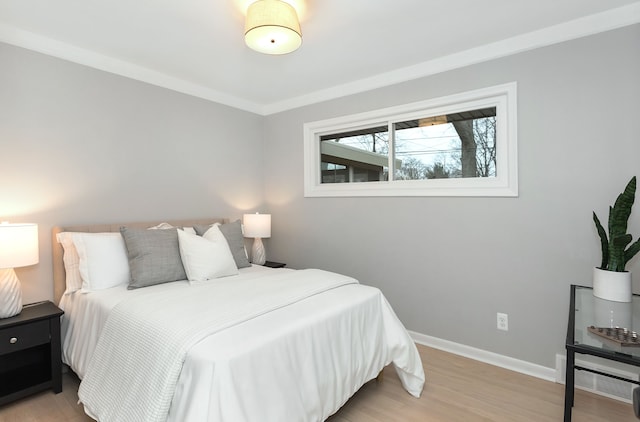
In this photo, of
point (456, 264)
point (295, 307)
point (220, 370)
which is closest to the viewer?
point (220, 370)

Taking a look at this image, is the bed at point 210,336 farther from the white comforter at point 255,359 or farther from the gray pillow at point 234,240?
the gray pillow at point 234,240

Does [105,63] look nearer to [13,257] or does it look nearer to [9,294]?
[13,257]

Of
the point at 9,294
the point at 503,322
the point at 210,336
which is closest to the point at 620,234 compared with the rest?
the point at 503,322

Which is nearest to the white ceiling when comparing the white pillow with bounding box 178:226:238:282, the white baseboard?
the white pillow with bounding box 178:226:238:282

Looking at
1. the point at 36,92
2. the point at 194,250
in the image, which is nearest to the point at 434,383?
the point at 194,250

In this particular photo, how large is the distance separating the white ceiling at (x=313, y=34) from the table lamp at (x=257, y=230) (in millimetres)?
1381

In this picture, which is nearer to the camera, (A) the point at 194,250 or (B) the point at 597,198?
(B) the point at 597,198

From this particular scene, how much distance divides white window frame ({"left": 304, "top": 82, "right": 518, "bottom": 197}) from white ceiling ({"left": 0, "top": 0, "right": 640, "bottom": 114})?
0.28m

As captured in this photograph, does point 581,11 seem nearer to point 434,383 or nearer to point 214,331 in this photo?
point 434,383

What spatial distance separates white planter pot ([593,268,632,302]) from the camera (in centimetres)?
184

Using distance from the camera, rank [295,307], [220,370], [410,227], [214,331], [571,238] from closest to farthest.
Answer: [220,370]
[214,331]
[295,307]
[571,238]
[410,227]

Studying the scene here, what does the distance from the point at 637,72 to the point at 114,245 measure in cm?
362

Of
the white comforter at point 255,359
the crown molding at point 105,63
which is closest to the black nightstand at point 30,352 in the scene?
the white comforter at point 255,359

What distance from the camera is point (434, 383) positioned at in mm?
2357
